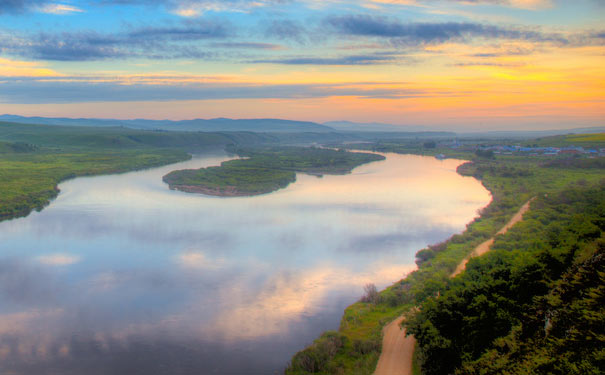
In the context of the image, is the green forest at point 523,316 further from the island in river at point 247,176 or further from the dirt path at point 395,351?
the island in river at point 247,176

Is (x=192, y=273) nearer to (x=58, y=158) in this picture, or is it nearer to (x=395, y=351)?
(x=395, y=351)

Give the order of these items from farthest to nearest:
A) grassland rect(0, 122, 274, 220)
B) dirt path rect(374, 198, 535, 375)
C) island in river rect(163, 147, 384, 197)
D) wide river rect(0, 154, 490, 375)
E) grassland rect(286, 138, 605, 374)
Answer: island in river rect(163, 147, 384, 197) < grassland rect(0, 122, 274, 220) < wide river rect(0, 154, 490, 375) < grassland rect(286, 138, 605, 374) < dirt path rect(374, 198, 535, 375)

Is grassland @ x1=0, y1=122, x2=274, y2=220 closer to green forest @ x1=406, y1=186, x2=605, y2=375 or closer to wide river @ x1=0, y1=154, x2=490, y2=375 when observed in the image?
wide river @ x1=0, y1=154, x2=490, y2=375

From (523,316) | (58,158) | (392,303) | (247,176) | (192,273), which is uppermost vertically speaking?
(58,158)

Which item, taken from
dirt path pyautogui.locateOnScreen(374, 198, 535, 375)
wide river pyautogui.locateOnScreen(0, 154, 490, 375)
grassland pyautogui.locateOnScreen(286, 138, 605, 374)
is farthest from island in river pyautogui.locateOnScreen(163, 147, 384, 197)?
dirt path pyautogui.locateOnScreen(374, 198, 535, 375)

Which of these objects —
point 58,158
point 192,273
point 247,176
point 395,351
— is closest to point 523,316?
point 395,351

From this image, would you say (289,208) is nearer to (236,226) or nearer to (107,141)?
(236,226)

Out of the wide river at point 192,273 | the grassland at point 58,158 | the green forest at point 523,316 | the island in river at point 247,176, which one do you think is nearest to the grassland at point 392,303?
the wide river at point 192,273

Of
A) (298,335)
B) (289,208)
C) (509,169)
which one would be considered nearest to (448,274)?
(298,335)
